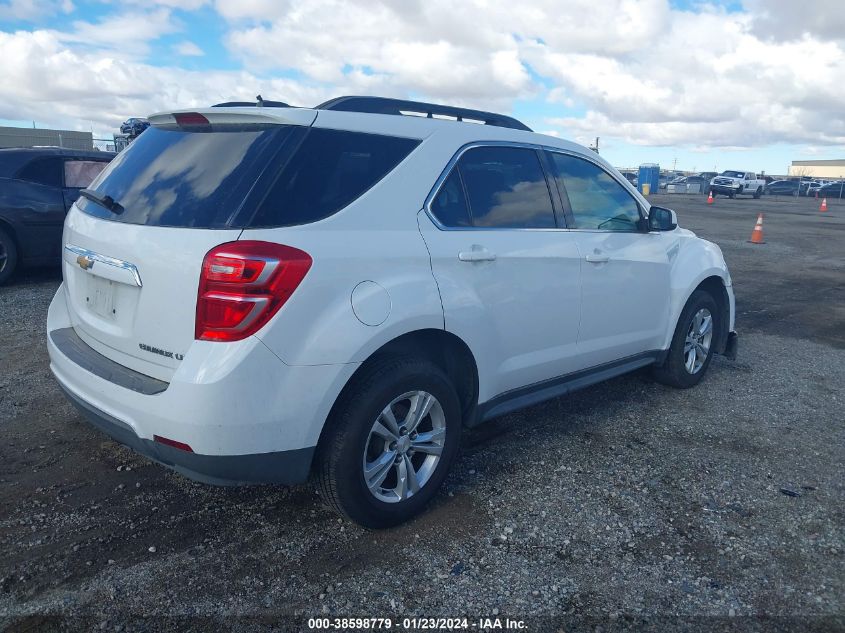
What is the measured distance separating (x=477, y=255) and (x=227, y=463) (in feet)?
5.01

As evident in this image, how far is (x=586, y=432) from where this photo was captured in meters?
4.43

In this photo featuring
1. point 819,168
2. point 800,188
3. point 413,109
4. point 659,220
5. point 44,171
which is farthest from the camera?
point 819,168

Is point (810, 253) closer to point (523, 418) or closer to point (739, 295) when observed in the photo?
point (739, 295)

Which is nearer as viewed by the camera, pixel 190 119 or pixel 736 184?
pixel 190 119

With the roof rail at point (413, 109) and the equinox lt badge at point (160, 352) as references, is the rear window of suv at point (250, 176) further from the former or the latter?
the equinox lt badge at point (160, 352)

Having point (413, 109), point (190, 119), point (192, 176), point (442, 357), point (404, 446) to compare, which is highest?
point (413, 109)

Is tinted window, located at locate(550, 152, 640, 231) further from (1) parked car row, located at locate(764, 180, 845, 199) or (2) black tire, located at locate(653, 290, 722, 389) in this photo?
(1) parked car row, located at locate(764, 180, 845, 199)

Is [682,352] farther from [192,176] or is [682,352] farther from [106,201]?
[106,201]

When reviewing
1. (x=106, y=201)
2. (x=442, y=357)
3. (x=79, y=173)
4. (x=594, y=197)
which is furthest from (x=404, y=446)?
(x=79, y=173)

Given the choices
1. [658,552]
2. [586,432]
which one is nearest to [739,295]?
[586,432]

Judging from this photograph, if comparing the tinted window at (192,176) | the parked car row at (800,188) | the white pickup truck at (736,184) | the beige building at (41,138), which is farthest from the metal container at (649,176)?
the tinted window at (192,176)

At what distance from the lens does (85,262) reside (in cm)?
307

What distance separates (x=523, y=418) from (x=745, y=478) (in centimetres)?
142

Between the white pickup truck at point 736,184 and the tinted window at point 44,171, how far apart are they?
40.1m
